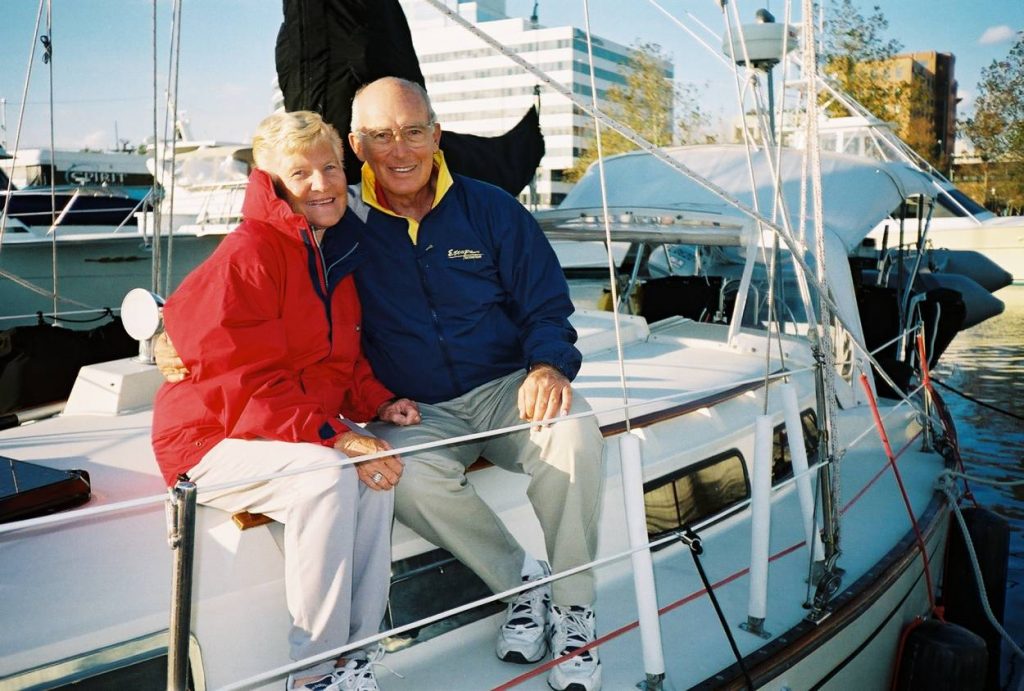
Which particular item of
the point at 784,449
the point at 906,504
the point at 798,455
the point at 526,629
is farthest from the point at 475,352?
the point at 906,504

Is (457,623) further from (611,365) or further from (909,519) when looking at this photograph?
(909,519)

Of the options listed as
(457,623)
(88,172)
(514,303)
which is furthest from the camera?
(88,172)

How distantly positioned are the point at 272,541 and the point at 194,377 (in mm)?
438

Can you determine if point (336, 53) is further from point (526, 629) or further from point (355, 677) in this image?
point (355, 677)

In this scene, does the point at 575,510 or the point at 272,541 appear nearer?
the point at 272,541

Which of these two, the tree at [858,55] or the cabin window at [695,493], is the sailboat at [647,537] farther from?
the tree at [858,55]

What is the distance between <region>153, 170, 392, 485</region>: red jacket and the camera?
2.08m

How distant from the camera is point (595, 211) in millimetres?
5184

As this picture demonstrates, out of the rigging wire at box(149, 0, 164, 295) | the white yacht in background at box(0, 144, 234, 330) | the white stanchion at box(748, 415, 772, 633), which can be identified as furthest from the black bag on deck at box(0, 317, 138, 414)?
the white yacht in background at box(0, 144, 234, 330)

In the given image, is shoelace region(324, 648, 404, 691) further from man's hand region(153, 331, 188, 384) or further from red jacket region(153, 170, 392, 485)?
man's hand region(153, 331, 188, 384)

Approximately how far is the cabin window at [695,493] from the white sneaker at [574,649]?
2.68 ft

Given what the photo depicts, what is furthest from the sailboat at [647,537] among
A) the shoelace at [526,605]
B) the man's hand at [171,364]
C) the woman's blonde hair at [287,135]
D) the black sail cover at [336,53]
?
the black sail cover at [336,53]

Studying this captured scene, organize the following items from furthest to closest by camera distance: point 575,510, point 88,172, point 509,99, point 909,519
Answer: point 509,99
point 88,172
point 909,519
point 575,510

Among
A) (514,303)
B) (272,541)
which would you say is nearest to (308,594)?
(272,541)
